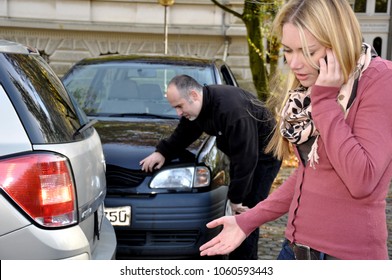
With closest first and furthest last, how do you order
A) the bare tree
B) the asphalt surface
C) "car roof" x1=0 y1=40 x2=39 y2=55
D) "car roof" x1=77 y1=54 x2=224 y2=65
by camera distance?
"car roof" x1=0 y1=40 x2=39 y2=55, the asphalt surface, "car roof" x1=77 y1=54 x2=224 y2=65, the bare tree

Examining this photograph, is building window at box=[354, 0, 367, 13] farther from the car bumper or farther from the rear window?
the rear window

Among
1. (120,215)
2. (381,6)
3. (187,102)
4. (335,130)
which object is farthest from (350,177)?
(381,6)

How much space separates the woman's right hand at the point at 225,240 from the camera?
2250 millimetres

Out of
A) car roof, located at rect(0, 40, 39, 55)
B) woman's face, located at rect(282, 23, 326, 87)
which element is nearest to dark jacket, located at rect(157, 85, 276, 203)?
car roof, located at rect(0, 40, 39, 55)

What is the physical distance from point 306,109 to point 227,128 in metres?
1.93

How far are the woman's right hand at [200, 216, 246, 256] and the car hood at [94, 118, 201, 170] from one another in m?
1.83

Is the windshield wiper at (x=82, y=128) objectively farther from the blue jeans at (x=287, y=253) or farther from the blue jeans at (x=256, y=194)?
the blue jeans at (x=256, y=194)

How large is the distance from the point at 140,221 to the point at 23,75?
163 cm

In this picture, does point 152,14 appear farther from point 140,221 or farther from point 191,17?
point 140,221

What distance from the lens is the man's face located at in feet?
13.0

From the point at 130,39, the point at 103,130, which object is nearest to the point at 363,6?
the point at 130,39

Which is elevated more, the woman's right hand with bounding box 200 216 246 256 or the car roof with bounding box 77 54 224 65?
the car roof with bounding box 77 54 224 65

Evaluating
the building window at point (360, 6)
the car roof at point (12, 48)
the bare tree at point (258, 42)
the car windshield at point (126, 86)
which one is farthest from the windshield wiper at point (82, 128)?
the building window at point (360, 6)

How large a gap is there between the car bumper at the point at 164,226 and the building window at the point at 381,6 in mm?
17618
